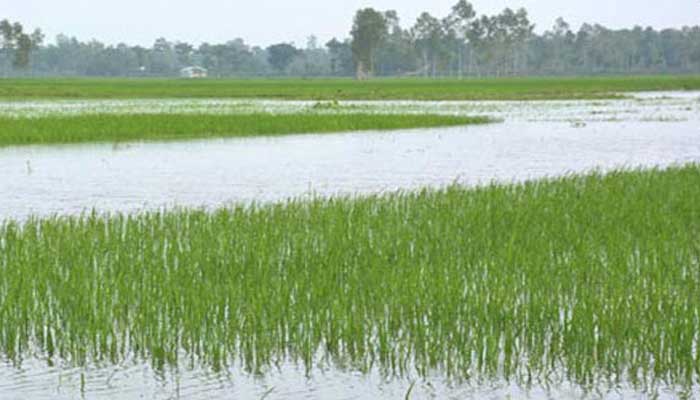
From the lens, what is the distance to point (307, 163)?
22797 millimetres

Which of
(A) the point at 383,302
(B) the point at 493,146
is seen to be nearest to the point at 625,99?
(B) the point at 493,146

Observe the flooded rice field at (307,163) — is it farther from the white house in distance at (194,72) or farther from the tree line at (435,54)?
the white house in distance at (194,72)

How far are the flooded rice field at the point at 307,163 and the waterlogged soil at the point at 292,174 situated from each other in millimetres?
29

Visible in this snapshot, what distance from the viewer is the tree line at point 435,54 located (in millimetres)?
134125

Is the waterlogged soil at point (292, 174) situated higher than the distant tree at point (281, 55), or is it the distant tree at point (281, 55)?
the waterlogged soil at point (292, 174)

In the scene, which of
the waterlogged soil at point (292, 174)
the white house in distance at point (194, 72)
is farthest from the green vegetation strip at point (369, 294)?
the white house in distance at point (194, 72)

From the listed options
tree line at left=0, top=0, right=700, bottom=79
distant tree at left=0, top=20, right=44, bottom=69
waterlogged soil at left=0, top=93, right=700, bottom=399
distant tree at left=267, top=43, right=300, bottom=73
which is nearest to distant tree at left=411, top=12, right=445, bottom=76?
tree line at left=0, top=0, right=700, bottom=79

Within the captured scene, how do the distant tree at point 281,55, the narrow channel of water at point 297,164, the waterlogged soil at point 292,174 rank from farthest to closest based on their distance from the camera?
the distant tree at point 281,55 → the narrow channel of water at point 297,164 → the waterlogged soil at point 292,174

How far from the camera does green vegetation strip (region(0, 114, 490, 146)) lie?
2748 cm

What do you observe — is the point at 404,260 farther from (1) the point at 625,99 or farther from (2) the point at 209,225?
(1) the point at 625,99

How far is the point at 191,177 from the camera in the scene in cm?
2003

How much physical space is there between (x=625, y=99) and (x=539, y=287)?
52341mm

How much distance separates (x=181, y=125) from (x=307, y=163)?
8640 millimetres

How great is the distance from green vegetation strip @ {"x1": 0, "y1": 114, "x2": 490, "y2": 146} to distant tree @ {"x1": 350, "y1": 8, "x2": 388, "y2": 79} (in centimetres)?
7949
